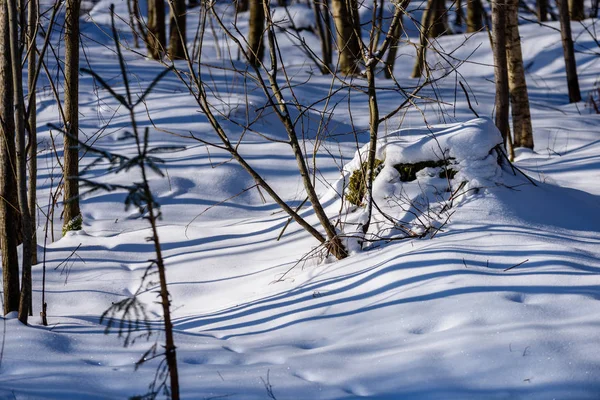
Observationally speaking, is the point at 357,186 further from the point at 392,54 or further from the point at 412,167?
the point at 392,54

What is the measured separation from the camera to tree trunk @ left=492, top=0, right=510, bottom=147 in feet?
19.8

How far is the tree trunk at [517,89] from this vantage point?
7.12 meters

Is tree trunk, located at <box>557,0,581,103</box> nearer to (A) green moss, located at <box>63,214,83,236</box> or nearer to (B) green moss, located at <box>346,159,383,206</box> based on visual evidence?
(B) green moss, located at <box>346,159,383,206</box>

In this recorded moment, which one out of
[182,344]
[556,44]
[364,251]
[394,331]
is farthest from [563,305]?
[556,44]

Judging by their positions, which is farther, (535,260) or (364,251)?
(364,251)

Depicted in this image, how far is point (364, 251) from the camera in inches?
163

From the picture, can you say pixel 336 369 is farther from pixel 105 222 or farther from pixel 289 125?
pixel 105 222

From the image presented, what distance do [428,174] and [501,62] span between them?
2286mm

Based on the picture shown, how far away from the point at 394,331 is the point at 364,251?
47.2 inches

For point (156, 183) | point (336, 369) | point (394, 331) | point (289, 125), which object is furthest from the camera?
point (156, 183)

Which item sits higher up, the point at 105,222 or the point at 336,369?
the point at 336,369

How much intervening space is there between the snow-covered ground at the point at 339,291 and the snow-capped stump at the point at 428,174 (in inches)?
0.6

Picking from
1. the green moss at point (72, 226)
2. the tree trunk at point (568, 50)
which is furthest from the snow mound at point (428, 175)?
the tree trunk at point (568, 50)

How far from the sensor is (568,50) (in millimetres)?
9625
